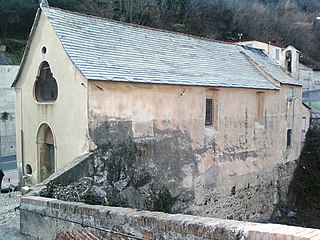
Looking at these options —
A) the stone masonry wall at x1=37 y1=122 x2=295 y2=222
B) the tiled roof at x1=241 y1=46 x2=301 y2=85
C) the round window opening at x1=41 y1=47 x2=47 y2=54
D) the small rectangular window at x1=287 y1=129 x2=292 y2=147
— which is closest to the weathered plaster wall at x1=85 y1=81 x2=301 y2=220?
the stone masonry wall at x1=37 y1=122 x2=295 y2=222

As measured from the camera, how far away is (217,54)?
15938 mm

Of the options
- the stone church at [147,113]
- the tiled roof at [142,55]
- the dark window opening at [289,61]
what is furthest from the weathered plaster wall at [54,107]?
the dark window opening at [289,61]

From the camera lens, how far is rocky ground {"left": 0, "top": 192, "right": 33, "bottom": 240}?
331 inches

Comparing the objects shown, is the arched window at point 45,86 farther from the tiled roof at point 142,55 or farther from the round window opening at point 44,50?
the tiled roof at point 142,55

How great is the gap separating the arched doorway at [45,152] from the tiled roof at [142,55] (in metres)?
3.27

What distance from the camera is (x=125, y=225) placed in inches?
212

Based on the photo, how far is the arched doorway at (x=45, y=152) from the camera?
12.1 metres

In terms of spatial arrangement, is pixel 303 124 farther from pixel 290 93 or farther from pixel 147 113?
pixel 147 113

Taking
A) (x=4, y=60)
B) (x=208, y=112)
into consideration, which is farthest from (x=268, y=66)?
(x=4, y=60)

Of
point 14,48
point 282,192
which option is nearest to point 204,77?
point 282,192

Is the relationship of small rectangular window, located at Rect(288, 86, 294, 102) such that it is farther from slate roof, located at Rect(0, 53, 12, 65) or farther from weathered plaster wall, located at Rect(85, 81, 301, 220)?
slate roof, located at Rect(0, 53, 12, 65)

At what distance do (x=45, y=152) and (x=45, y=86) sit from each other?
7.81 ft

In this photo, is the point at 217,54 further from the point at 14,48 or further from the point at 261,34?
the point at 261,34

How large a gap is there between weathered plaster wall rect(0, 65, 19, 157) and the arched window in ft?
42.4
